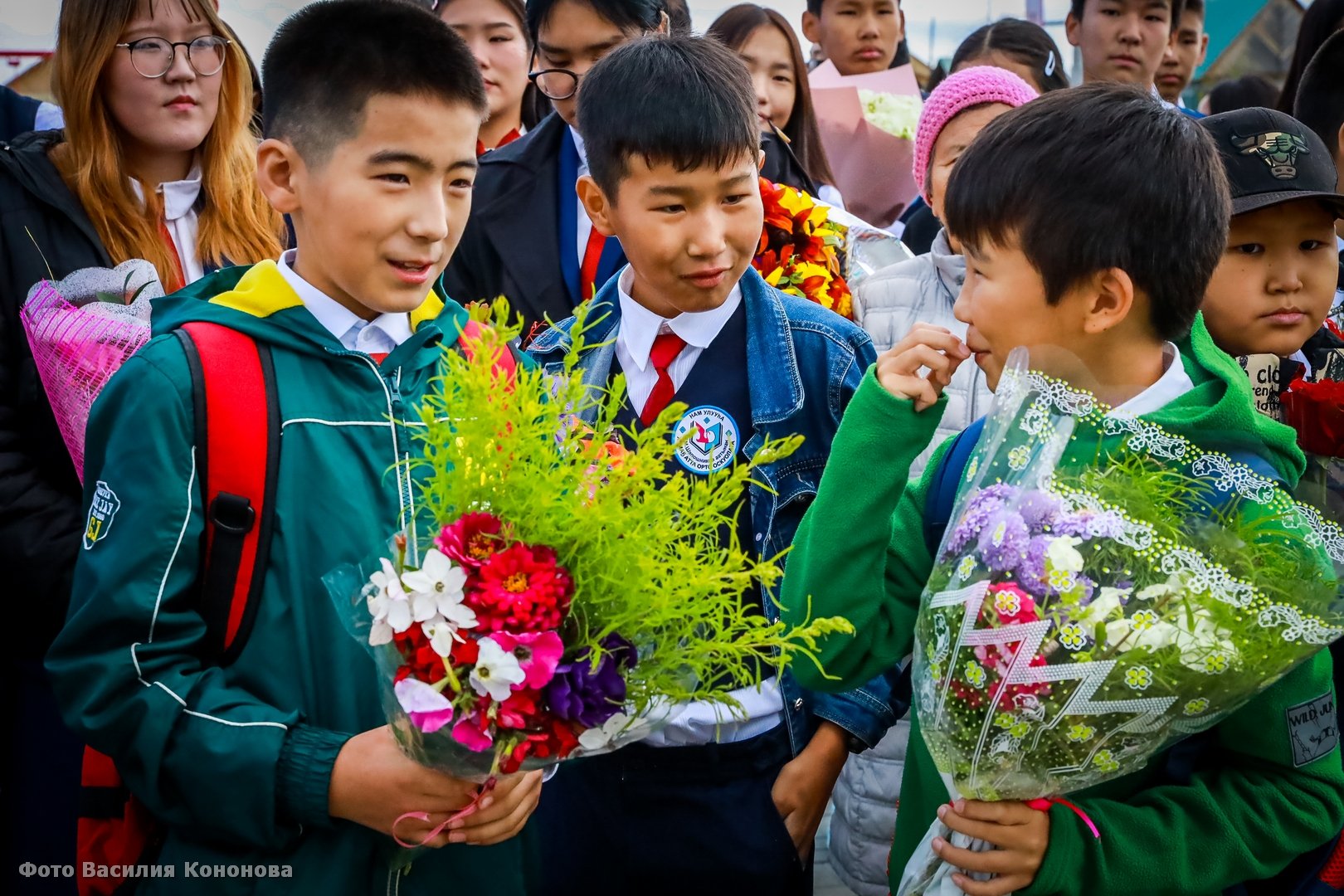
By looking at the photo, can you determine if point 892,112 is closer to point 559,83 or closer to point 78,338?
point 559,83

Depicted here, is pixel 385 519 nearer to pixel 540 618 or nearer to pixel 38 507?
pixel 540 618

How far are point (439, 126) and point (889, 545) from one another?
1.08 m

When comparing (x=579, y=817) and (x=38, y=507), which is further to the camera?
(x=38, y=507)

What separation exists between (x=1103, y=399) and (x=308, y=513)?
1304 millimetres

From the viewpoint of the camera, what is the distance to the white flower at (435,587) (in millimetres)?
1599

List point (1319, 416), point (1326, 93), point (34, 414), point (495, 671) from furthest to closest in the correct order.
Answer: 1. point (1326, 93)
2. point (34, 414)
3. point (1319, 416)
4. point (495, 671)

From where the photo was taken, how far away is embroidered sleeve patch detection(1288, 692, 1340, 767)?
1.97m

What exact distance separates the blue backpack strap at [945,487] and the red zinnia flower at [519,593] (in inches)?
31.6

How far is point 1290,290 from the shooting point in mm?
2680

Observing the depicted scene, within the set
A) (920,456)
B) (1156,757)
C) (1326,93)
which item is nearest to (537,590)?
(1156,757)

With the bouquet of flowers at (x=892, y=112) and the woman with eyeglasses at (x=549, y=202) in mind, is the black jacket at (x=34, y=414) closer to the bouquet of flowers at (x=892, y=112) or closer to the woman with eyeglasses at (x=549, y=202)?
the woman with eyeglasses at (x=549, y=202)

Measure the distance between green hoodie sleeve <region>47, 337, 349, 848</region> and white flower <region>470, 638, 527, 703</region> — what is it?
48cm

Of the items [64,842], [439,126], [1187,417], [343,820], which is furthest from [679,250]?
[64,842]

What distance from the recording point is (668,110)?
2643 millimetres
